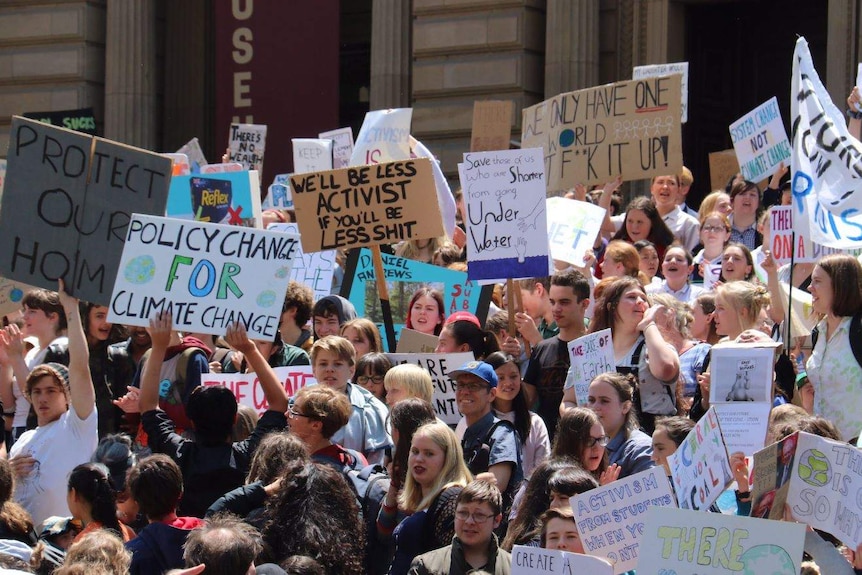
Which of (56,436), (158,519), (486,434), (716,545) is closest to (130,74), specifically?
(56,436)

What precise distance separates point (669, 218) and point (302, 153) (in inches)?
144

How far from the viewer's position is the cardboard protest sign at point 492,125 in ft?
44.8

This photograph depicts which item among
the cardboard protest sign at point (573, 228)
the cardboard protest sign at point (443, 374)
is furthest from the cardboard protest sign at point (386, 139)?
the cardboard protest sign at point (443, 374)

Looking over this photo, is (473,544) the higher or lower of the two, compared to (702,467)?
lower

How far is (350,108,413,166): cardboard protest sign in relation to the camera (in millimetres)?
12812

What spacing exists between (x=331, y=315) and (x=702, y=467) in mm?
4307

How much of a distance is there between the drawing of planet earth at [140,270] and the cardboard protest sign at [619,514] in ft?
10.2

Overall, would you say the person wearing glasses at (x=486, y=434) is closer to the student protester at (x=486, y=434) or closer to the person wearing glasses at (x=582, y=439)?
the student protester at (x=486, y=434)

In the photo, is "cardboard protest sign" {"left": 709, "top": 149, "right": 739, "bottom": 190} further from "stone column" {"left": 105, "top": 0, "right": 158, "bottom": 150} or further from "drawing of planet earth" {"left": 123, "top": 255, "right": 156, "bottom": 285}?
"stone column" {"left": 105, "top": 0, "right": 158, "bottom": 150}

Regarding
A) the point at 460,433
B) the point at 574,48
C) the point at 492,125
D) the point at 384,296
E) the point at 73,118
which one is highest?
the point at 574,48

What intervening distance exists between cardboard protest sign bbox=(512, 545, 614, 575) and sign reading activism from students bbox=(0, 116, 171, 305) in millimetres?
3554

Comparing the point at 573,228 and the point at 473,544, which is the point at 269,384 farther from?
the point at 573,228

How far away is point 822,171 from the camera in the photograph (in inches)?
335

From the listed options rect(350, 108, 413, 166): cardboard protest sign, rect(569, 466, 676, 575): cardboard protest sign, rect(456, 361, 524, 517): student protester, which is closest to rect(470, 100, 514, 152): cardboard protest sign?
rect(350, 108, 413, 166): cardboard protest sign
